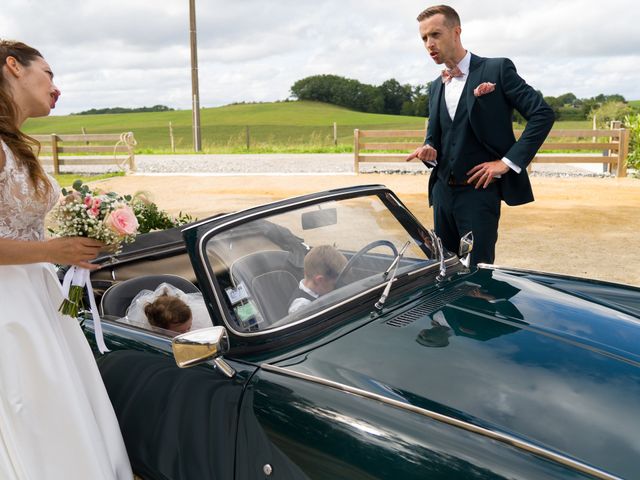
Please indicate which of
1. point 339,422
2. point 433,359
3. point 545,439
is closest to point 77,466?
point 339,422

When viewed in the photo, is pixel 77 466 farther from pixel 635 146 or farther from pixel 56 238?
pixel 635 146

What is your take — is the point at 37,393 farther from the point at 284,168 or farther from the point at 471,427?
the point at 284,168

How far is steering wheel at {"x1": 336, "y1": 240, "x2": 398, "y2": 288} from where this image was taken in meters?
2.66

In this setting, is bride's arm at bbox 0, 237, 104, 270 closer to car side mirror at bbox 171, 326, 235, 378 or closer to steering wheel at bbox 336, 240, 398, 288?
car side mirror at bbox 171, 326, 235, 378

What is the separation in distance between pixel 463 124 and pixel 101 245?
2.45m

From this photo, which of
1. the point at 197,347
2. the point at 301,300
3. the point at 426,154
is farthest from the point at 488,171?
the point at 197,347

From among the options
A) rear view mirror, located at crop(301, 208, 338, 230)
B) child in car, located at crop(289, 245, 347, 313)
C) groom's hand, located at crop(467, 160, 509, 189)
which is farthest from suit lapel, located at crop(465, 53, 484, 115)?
child in car, located at crop(289, 245, 347, 313)

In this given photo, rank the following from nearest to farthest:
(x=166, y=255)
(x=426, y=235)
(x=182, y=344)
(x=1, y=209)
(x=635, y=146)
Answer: (x=182, y=344)
(x=1, y=209)
(x=426, y=235)
(x=166, y=255)
(x=635, y=146)

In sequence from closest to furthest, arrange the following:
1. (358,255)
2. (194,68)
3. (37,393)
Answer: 1. (37,393)
2. (358,255)
3. (194,68)

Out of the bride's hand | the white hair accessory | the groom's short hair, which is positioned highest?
the groom's short hair

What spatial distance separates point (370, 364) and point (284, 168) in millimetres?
16870

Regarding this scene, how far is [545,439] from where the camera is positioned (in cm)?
170

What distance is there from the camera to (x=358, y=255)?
9.13 ft

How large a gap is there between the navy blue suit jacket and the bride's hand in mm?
2410
